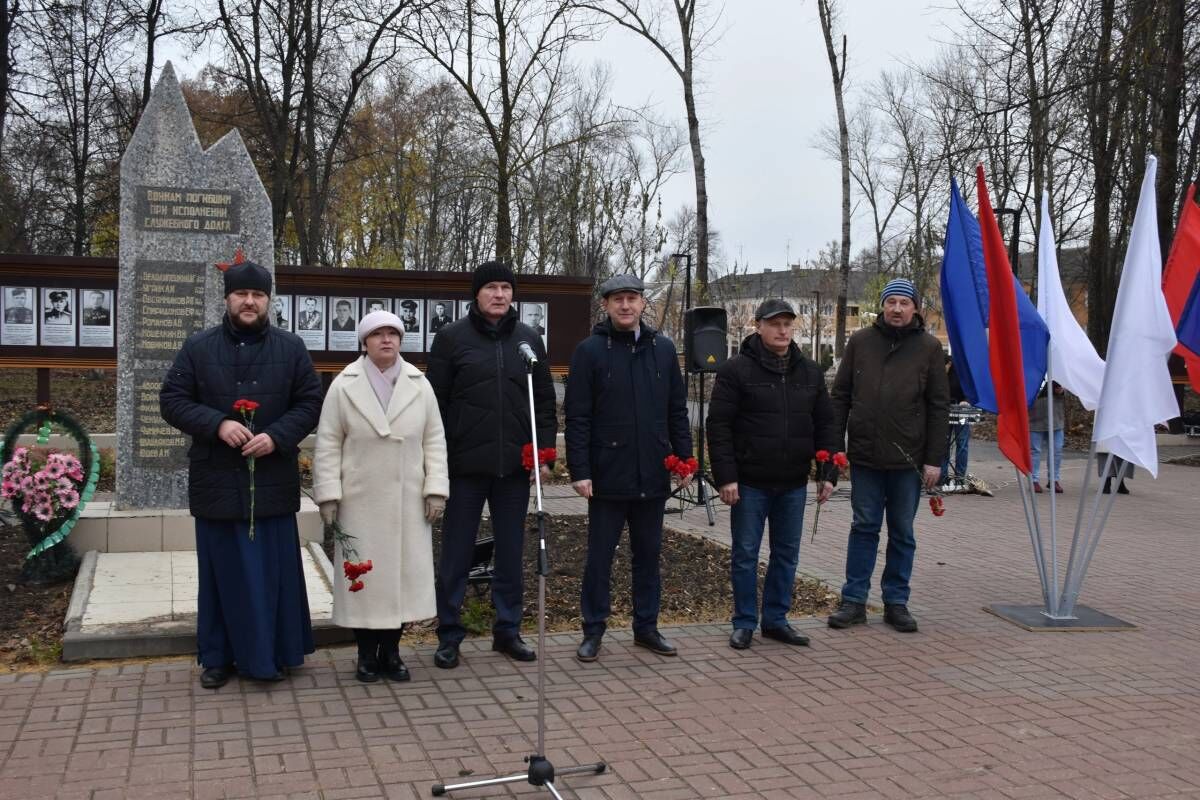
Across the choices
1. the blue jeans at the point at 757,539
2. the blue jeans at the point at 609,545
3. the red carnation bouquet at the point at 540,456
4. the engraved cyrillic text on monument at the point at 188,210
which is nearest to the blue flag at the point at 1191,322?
the blue jeans at the point at 757,539

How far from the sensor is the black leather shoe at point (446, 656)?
5520 millimetres

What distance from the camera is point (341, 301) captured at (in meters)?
12.3

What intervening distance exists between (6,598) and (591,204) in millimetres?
19182

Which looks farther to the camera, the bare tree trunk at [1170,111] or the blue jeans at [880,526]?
the bare tree trunk at [1170,111]

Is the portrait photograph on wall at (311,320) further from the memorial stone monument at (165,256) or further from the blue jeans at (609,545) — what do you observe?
the blue jeans at (609,545)

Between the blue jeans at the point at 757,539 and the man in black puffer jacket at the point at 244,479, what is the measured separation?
Answer: 234cm

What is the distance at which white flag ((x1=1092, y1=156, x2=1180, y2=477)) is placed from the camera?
6.56 m

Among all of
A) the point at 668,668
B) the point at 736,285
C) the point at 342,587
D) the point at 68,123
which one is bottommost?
the point at 668,668

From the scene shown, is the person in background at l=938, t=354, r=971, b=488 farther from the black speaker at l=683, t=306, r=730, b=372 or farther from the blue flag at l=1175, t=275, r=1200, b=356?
the blue flag at l=1175, t=275, r=1200, b=356

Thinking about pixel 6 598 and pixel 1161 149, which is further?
pixel 1161 149

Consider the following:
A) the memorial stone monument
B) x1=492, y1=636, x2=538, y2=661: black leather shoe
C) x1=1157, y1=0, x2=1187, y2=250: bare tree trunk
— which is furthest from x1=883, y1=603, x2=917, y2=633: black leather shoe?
x1=1157, y1=0, x2=1187, y2=250: bare tree trunk

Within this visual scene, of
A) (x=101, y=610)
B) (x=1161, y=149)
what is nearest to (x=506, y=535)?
(x=101, y=610)

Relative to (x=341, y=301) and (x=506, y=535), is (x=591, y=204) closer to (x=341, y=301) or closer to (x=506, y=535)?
(x=341, y=301)

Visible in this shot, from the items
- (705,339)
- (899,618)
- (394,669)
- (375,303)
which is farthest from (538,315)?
(394,669)
